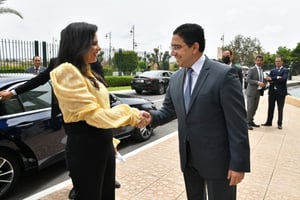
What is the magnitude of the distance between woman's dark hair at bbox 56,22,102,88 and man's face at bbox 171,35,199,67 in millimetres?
581

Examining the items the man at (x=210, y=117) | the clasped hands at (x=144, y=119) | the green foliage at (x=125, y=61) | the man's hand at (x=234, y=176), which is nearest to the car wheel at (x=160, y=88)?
the green foliage at (x=125, y=61)

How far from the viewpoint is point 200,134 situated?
2074 mm

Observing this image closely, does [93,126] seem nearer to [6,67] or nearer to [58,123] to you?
[58,123]

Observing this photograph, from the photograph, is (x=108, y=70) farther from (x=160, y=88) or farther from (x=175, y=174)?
(x=175, y=174)

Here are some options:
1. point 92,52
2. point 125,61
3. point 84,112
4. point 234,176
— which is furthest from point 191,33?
point 125,61

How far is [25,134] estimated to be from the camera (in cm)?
354

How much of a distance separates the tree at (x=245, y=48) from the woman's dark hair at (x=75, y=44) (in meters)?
47.5

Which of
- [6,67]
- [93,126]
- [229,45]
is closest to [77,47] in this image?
[93,126]

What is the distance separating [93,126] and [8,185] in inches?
83.6

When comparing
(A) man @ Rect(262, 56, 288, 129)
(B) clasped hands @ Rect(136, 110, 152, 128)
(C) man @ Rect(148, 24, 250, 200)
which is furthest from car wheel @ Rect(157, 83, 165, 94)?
(C) man @ Rect(148, 24, 250, 200)

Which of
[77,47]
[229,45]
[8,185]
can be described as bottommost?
[8,185]

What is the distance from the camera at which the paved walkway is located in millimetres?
3672

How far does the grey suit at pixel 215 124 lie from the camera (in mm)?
1943

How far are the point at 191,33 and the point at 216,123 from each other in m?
0.63
